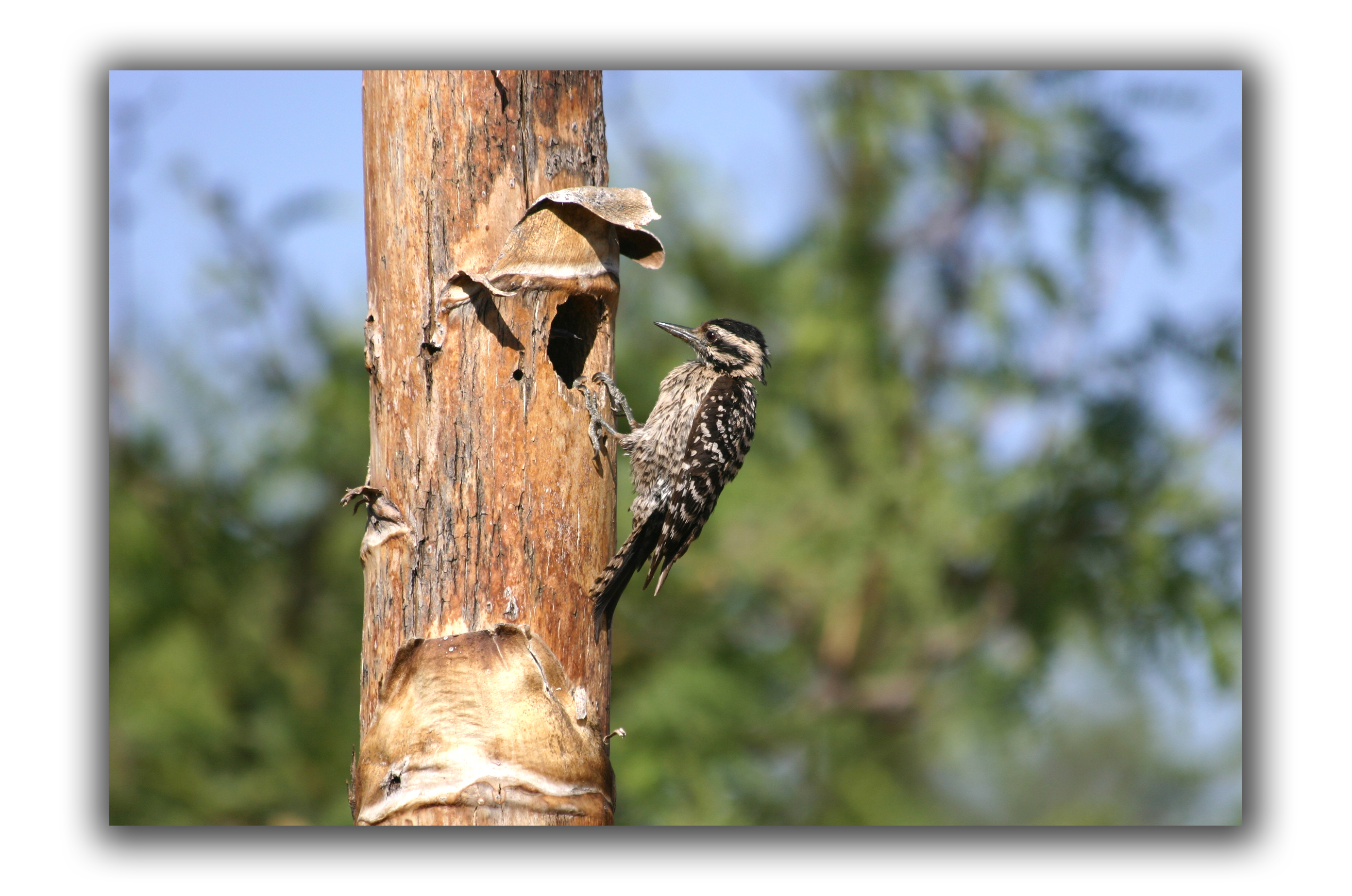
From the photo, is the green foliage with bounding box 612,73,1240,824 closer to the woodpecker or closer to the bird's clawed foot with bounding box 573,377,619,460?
the woodpecker

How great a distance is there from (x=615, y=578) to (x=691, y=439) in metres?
1.15

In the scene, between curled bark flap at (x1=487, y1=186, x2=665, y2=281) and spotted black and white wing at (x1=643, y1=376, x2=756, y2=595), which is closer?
curled bark flap at (x1=487, y1=186, x2=665, y2=281)

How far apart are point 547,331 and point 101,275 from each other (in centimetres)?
144

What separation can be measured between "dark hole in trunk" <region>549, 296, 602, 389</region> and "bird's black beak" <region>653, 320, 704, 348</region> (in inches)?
36.5

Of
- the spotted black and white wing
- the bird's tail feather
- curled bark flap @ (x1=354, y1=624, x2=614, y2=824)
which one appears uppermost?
the spotted black and white wing

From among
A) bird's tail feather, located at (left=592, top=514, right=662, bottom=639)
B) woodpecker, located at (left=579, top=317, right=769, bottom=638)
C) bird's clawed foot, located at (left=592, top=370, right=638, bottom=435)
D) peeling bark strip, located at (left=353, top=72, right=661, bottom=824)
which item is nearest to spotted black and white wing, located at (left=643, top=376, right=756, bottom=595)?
woodpecker, located at (left=579, top=317, right=769, bottom=638)

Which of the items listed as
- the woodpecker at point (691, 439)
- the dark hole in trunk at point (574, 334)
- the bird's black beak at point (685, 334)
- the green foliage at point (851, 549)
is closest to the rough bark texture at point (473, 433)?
the dark hole in trunk at point (574, 334)

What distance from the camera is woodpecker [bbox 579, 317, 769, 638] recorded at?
3725 mm

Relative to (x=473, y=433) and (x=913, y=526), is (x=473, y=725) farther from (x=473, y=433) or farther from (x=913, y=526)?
(x=913, y=526)

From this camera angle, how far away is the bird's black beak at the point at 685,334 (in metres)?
4.26

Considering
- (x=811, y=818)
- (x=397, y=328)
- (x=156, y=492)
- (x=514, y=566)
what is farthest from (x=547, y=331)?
(x=811, y=818)

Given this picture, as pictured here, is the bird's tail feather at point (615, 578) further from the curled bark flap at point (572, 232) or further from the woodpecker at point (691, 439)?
the curled bark flap at point (572, 232)

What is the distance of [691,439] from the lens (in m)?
3.90

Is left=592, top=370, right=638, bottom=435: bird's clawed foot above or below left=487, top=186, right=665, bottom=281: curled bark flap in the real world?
below
